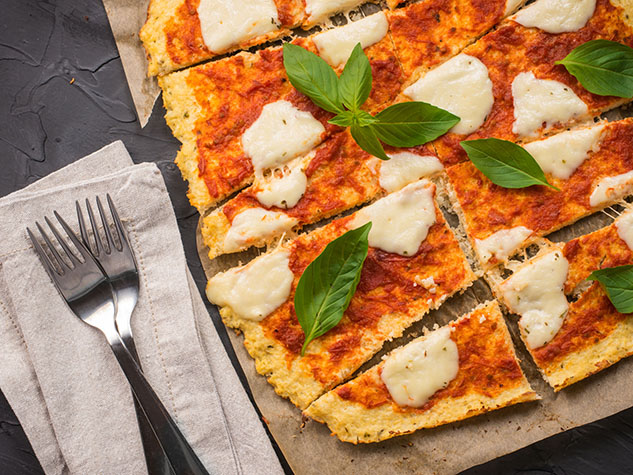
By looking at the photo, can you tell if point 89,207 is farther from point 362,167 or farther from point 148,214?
point 362,167

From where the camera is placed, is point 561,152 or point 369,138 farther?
point 561,152

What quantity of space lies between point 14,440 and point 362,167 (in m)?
3.25

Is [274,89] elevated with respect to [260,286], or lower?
elevated

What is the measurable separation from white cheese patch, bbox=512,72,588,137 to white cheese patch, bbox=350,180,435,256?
939 mm

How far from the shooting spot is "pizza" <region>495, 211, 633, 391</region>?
4.13m

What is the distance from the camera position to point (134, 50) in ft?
14.6

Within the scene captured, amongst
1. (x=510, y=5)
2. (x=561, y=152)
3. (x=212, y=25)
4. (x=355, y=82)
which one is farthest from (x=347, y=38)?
(x=561, y=152)

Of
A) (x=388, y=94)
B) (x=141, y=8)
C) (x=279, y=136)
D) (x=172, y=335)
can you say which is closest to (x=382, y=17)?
(x=388, y=94)

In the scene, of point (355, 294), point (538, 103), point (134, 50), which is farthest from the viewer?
point (134, 50)

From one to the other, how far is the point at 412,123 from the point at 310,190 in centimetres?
88

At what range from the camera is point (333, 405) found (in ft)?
13.5

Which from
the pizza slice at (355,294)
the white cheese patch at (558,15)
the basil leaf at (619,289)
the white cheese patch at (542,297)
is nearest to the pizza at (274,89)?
the white cheese patch at (558,15)

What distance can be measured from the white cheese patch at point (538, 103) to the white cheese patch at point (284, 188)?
5.33 feet

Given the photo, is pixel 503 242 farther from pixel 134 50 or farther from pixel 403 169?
pixel 134 50
